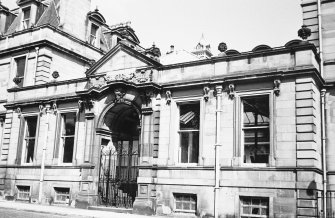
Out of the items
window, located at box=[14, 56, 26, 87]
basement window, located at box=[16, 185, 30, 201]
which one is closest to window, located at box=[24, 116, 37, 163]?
basement window, located at box=[16, 185, 30, 201]

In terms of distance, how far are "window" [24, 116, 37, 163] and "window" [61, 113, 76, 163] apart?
248cm

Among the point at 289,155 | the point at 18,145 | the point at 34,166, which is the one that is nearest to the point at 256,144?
the point at 289,155

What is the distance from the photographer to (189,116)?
58.9 ft

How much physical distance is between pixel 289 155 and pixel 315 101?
254 centimetres

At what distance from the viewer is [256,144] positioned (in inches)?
632

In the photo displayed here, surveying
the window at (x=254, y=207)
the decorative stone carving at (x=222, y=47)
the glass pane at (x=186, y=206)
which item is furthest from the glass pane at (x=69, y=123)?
the window at (x=254, y=207)

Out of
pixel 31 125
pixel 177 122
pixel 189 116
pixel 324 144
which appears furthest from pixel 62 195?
pixel 324 144

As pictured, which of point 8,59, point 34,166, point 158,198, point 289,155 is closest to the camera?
point 289,155

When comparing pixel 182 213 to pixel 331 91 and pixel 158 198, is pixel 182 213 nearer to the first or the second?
pixel 158 198

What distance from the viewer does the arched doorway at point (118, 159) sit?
62.9 ft

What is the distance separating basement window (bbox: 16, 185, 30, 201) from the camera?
22484 mm

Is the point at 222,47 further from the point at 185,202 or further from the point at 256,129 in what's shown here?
the point at 185,202

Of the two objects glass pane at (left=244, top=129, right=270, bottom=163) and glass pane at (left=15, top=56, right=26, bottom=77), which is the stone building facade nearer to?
glass pane at (left=244, top=129, right=270, bottom=163)

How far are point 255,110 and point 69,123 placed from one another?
10867 millimetres
